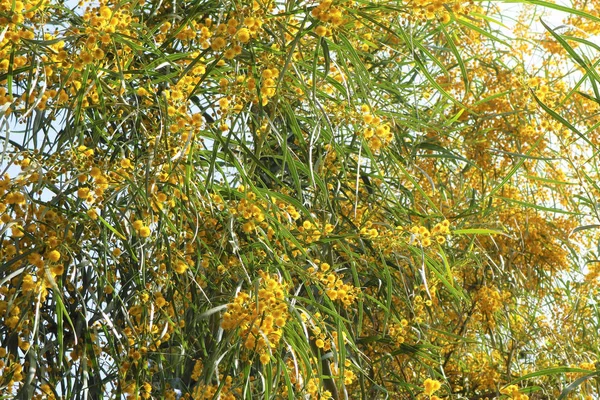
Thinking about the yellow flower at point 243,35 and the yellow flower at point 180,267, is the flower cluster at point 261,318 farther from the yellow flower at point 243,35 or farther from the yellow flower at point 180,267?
the yellow flower at point 243,35

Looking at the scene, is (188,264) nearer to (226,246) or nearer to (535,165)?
(226,246)

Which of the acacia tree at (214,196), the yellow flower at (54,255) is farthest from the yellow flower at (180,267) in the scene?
the yellow flower at (54,255)

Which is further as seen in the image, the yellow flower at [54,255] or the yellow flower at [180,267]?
the yellow flower at [180,267]

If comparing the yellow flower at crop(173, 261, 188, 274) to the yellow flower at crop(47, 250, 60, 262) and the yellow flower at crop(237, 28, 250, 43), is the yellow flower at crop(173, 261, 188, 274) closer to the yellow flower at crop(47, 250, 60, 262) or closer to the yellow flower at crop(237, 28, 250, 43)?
the yellow flower at crop(47, 250, 60, 262)

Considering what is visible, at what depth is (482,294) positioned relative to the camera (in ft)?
6.77

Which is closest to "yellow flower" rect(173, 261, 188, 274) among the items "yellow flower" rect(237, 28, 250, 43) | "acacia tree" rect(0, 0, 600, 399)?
"acacia tree" rect(0, 0, 600, 399)

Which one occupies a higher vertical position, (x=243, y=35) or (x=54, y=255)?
(x=243, y=35)

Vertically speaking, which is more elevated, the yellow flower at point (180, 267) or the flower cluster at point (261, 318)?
the yellow flower at point (180, 267)

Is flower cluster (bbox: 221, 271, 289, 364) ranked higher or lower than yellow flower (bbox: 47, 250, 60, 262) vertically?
lower

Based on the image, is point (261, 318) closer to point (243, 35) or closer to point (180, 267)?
point (180, 267)

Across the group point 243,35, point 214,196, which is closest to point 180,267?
point 214,196

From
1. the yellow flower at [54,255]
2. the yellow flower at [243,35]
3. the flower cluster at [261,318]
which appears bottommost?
the flower cluster at [261,318]

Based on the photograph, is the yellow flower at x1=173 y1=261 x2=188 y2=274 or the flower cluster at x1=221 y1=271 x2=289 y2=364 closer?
the flower cluster at x1=221 y1=271 x2=289 y2=364

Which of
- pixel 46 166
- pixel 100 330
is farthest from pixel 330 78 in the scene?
pixel 100 330
